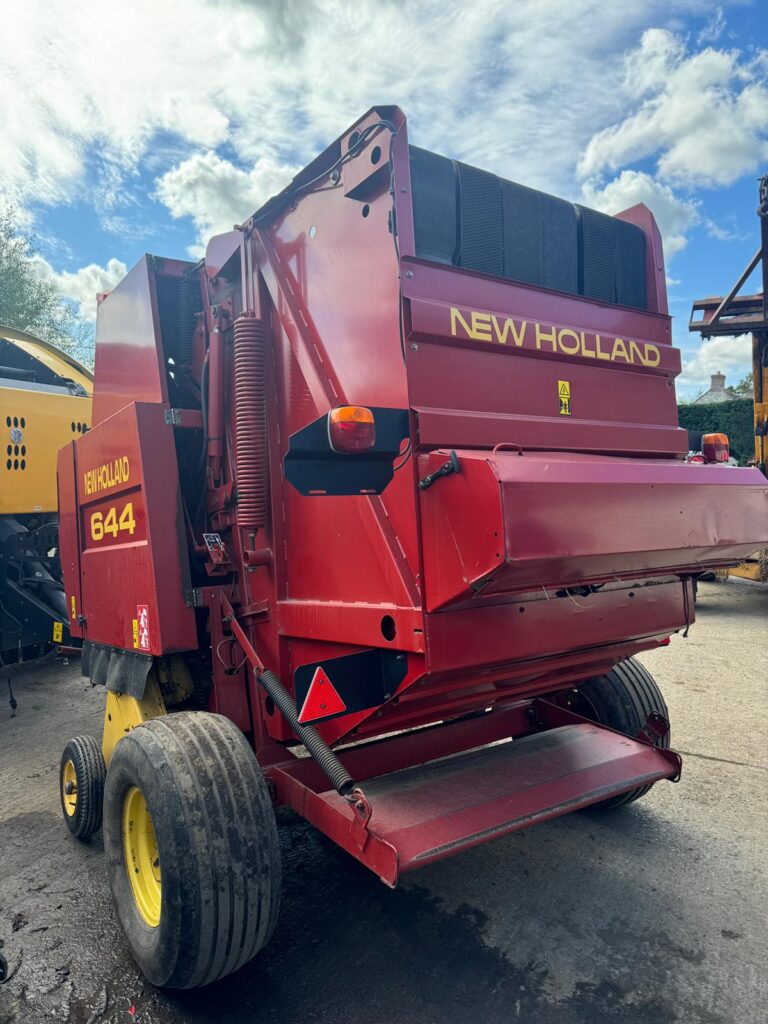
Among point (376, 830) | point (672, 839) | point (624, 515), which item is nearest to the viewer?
point (624, 515)

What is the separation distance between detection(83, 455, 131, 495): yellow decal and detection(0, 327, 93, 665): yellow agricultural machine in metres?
2.96

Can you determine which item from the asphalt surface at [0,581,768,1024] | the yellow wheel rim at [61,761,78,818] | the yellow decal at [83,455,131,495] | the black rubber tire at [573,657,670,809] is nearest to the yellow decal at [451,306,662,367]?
the black rubber tire at [573,657,670,809]

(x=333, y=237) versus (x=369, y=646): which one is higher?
(x=333, y=237)

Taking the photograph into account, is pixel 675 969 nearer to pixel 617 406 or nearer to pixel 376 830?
pixel 376 830

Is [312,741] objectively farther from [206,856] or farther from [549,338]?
[549,338]

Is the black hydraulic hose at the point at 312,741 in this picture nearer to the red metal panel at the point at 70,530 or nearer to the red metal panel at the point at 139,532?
the red metal panel at the point at 139,532

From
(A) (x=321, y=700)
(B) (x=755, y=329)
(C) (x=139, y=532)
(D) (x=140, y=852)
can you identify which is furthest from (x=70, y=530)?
(B) (x=755, y=329)

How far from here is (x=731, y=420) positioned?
14422 mm

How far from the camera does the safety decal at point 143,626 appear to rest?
3.03 meters

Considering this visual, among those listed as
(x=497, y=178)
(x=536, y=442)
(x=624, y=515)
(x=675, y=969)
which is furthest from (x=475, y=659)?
(x=497, y=178)

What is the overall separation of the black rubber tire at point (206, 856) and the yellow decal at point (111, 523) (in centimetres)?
112

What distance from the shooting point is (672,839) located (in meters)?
3.33

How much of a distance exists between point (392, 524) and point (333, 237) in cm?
105

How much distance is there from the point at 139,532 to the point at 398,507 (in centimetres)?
144
